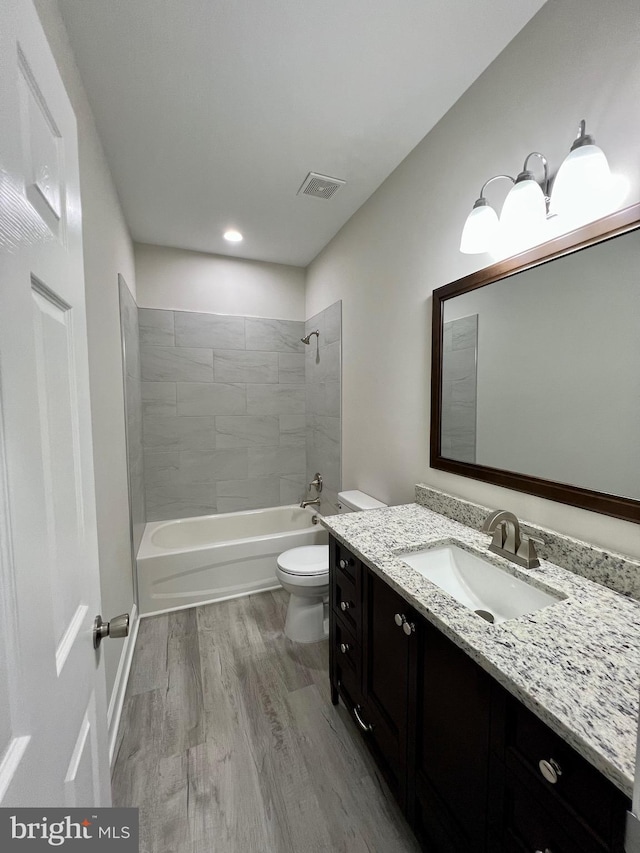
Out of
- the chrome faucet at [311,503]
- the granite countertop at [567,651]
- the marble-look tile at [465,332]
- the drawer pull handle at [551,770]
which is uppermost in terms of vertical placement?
the marble-look tile at [465,332]

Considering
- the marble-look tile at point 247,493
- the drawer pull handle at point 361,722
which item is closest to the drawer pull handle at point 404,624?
the drawer pull handle at point 361,722

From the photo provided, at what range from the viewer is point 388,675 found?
1158mm

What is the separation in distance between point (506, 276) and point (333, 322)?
1561 millimetres

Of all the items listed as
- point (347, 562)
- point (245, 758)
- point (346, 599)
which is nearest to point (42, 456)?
point (347, 562)

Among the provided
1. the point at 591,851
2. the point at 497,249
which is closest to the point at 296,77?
the point at 497,249

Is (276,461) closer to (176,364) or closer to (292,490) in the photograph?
(292,490)

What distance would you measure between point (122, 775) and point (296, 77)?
2.80 metres

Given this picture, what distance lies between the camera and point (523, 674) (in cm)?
68

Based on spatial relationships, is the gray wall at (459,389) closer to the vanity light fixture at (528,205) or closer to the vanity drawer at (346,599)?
the vanity light fixture at (528,205)

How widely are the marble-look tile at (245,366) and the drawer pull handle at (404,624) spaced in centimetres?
253

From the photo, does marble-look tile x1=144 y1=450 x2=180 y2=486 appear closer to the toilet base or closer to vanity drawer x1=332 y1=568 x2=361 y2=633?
the toilet base

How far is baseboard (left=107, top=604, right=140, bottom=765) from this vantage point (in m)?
1.42

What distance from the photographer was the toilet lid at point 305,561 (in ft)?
6.54

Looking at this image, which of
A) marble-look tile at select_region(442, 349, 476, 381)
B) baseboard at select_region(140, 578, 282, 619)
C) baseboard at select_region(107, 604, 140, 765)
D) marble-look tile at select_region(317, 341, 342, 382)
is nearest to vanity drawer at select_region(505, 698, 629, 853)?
marble-look tile at select_region(442, 349, 476, 381)
